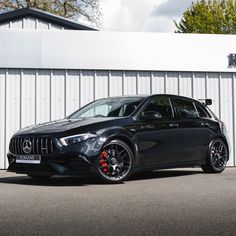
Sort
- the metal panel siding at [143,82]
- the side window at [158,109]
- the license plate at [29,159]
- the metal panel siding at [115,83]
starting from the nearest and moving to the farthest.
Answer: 1. the license plate at [29,159]
2. the side window at [158,109]
3. the metal panel siding at [115,83]
4. the metal panel siding at [143,82]

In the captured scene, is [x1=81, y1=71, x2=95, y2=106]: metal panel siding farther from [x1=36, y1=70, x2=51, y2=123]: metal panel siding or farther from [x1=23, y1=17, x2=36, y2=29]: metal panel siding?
[x1=23, y1=17, x2=36, y2=29]: metal panel siding

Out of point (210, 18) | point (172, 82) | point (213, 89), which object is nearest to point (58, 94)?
point (172, 82)

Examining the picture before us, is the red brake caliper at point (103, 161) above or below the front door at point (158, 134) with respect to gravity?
below

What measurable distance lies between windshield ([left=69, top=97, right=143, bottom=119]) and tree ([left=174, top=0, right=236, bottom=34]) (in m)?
34.5

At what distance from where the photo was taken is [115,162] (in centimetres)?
925

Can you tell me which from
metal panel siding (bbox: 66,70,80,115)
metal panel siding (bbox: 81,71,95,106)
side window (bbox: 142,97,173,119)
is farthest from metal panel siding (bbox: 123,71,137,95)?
side window (bbox: 142,97,173,119)

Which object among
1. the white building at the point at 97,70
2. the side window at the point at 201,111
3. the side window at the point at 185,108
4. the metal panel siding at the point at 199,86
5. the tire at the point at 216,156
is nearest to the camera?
the side window at the point at 185,108

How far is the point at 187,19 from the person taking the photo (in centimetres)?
4538

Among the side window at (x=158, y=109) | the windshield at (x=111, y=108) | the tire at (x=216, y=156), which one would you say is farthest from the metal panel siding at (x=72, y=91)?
the tire at (x=216, y=156)

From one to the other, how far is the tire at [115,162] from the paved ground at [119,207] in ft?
0.67

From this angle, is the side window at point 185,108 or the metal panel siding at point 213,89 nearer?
the side window at point 185,108

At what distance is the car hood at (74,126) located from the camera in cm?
902

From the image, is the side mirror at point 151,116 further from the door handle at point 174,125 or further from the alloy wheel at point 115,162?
the alloy wheel at point 115,162

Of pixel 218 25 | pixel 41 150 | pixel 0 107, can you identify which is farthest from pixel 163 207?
pixel 218 25
